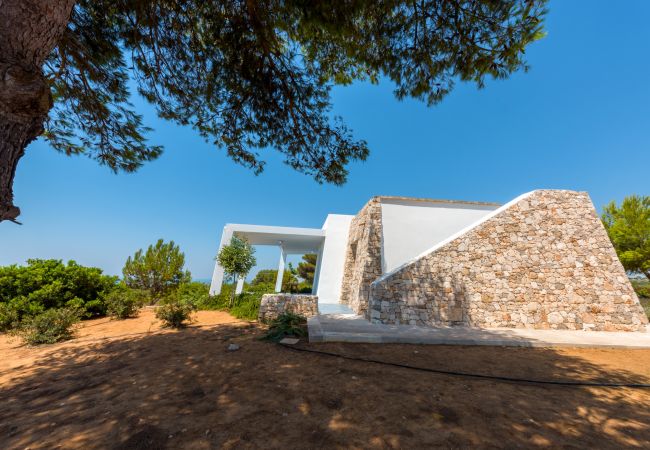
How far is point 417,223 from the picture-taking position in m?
10.2

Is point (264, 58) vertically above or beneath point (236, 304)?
above

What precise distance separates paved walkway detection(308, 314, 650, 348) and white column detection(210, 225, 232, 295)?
7718mm

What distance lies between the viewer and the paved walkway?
4.88 metres

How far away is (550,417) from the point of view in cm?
241

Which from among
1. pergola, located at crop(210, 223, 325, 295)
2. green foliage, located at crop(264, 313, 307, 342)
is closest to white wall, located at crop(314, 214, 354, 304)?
pergola, located at crop(210, 223, 325, 295)

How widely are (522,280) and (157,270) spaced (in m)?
15.4

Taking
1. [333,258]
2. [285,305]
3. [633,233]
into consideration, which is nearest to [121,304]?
[285,305]

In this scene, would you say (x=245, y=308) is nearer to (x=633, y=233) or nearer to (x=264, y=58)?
(x=264, y=58)

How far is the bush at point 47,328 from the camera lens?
5.22 m

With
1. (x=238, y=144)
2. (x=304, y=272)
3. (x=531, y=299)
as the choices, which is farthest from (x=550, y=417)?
(x=304, y=272)

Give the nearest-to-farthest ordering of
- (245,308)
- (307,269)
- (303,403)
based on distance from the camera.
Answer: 1. (303,403)
2. (245,308)
3. (307,269)

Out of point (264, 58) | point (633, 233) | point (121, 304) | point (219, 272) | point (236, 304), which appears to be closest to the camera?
point (264, 58)

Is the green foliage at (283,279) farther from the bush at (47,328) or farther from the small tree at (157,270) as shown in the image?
the bush at (47,328)

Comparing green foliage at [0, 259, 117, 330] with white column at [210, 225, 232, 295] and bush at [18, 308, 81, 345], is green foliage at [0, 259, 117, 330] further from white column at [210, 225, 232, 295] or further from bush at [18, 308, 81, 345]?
white column at [210, 225, 232, 295]
